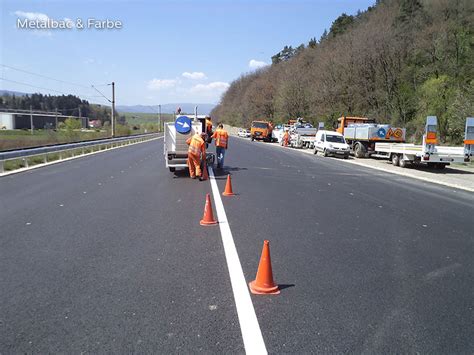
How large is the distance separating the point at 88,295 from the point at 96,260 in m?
1.19

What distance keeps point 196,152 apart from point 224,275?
915cm

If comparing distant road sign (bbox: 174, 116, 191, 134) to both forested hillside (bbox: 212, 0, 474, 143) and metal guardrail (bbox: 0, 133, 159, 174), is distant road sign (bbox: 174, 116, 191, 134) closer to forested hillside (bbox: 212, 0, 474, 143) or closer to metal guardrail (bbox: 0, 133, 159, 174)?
metal guardrail (bbox: 0, 133, 159, 174)

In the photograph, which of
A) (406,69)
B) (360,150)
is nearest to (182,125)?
(360,150)

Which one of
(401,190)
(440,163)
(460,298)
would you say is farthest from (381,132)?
(460,298)

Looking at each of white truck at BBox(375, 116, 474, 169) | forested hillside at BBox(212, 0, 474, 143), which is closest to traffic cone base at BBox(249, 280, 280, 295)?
white truck at BBox(375, 116, 474, 169)

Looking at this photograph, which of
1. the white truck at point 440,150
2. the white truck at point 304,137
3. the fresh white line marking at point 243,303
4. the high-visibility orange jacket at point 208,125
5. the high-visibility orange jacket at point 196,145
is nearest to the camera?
the fresh white line marking at point 243,303

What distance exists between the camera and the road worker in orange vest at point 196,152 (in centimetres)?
1385

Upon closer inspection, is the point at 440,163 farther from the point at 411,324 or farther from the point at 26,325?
the point at 26,325

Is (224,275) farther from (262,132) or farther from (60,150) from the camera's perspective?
(262,132)

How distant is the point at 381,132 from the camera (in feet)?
91.1

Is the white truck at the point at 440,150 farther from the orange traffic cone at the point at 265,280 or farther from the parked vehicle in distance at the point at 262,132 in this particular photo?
the parked vehicle in distance at the point at 262,132

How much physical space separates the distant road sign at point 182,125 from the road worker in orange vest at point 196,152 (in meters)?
0.64

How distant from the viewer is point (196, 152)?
45.5 feet

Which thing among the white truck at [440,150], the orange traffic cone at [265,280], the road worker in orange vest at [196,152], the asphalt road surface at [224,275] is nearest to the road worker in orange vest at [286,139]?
the white truck at [440,150]
